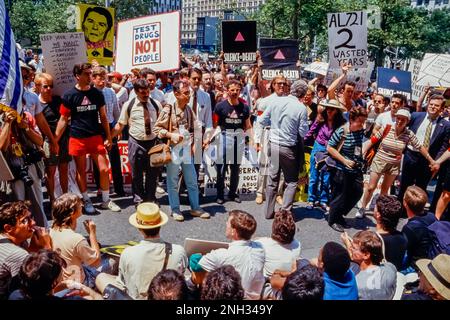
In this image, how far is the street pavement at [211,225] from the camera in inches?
219

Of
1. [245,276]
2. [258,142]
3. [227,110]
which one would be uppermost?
[227,110]

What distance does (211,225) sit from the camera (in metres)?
6.05

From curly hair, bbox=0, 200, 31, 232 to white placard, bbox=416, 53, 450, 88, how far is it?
25.0ft

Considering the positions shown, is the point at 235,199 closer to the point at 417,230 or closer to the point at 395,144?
the point at 395,144

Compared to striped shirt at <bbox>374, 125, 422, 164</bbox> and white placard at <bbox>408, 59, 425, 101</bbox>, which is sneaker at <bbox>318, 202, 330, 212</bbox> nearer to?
striped shirt at <bbox>374, 125, 422, 164</bbox>

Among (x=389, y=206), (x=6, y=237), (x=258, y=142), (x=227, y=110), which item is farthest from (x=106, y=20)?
(x=389, y=206)

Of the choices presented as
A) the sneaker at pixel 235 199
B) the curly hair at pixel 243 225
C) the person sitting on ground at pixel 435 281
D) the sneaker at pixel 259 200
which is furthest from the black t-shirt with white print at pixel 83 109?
the person sitting on ground at pixel 435 281

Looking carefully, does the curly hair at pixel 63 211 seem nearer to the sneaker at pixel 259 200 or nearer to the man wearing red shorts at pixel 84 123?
the man wearing red shorts at pixel 84 123

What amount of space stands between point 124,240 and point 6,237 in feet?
6.88

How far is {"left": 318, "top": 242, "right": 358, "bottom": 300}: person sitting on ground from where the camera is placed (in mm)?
2996

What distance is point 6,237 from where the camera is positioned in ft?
11.1

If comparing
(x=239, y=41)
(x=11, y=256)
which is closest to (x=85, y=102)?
(x=11, y=256)
